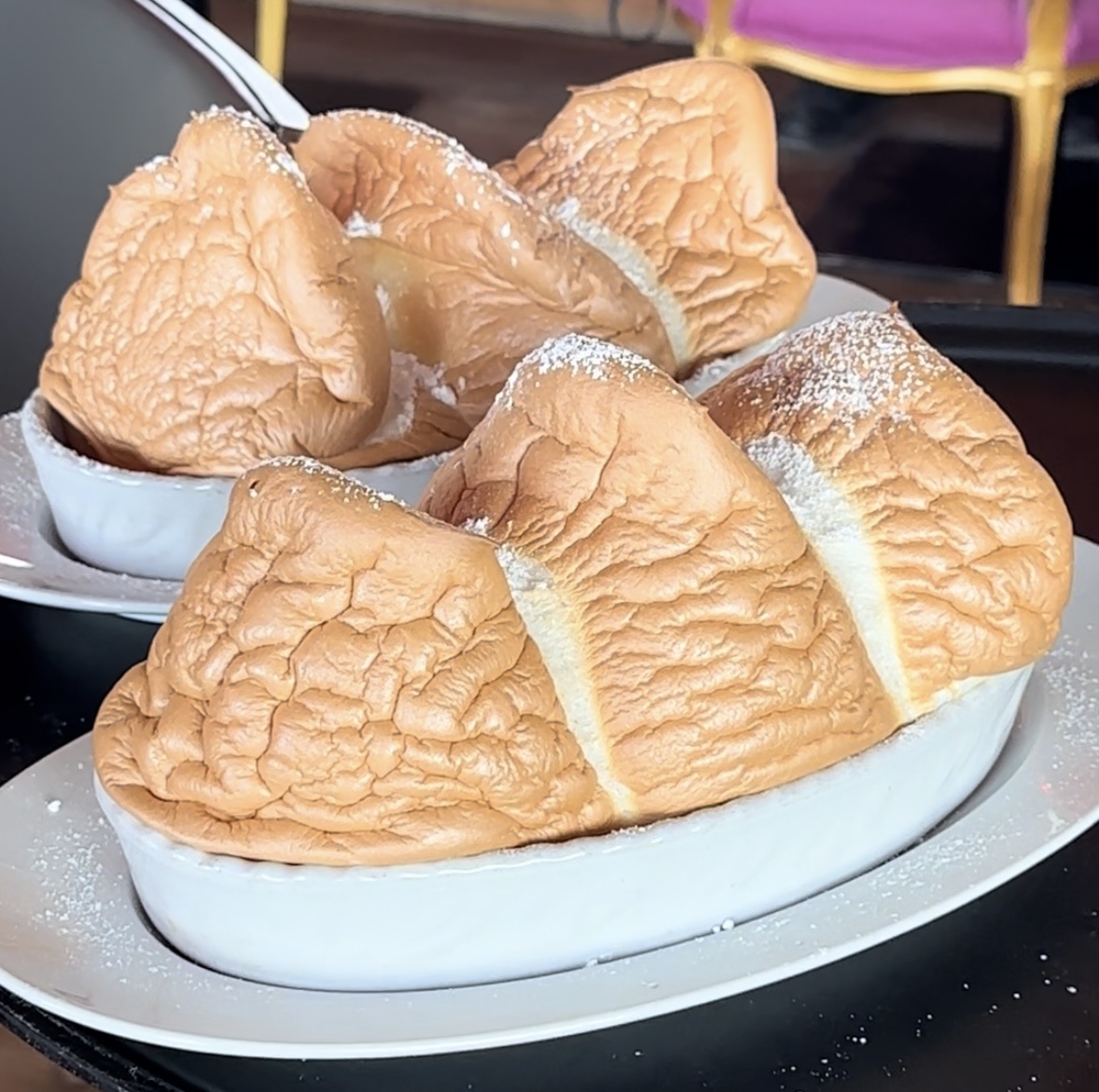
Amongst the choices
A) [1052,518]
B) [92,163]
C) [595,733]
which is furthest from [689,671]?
[92,163]

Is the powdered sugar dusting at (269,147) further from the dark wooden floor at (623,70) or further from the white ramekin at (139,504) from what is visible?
the dark wooden floor at (623,70)

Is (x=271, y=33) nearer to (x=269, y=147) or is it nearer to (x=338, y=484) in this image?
(x=269, y=147)

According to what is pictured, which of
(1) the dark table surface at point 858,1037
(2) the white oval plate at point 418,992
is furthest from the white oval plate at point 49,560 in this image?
(1) the dark table surface at point 858,1037

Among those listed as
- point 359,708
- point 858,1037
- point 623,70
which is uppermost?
point 359,708

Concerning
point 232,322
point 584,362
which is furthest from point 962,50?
point 584,362

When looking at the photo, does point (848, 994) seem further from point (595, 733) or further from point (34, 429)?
point (34, 429)

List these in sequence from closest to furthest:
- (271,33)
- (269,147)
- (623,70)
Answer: (269,147) < (271,33) < (623,70)
